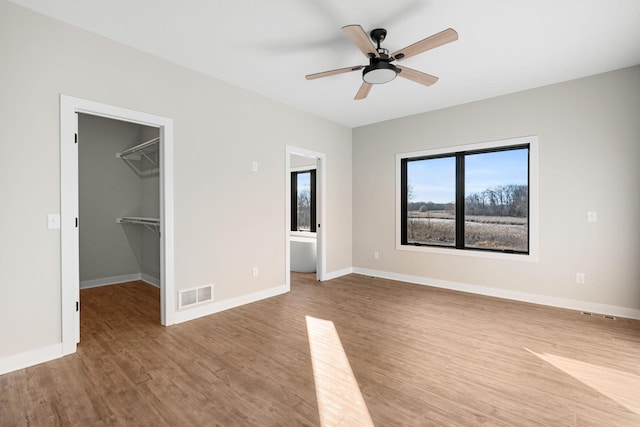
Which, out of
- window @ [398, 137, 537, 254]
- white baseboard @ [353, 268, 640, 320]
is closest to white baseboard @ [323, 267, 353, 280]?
white baseboard @ [353, 268, 640, 320]

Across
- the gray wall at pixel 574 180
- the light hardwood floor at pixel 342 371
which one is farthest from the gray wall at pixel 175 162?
the gray wall at pixel 574 180

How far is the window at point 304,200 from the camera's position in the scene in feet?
21.7

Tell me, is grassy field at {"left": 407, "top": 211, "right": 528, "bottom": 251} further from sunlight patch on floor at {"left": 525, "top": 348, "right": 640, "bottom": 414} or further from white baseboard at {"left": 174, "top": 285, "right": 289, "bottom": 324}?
white baseboard at {"left": 174, "top": 285, "right": 289, "bottom": 324}

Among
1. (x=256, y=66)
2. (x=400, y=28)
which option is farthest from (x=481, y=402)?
(x=256, y=66)

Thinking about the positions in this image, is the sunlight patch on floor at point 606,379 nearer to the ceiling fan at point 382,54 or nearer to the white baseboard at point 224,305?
the ceiling fan at point 382,54

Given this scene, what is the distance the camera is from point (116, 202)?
5203 millimetres

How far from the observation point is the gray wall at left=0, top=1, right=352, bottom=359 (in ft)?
7.84

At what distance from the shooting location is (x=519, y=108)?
4160 mm

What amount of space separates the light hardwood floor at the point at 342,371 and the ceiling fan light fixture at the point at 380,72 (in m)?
2.49

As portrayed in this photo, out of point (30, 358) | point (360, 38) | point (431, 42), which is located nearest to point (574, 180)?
point (431, 42)

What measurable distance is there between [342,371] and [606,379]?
76.4 inches

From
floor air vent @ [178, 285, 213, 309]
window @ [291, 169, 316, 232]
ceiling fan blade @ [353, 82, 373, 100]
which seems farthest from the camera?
window @ [291, 169, 316, 232]

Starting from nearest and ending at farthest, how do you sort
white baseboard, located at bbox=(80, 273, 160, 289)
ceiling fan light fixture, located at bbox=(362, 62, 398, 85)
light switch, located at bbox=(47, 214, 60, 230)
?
light switch, located at bbox=(47, 214, 60, 230)
ceiling fan light fixture, located at bbox=(362, 62, 398, 85)
white baseboard, located at bbox=(80, 273, 160, 289)

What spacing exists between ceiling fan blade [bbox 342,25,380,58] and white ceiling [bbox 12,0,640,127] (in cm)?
25
